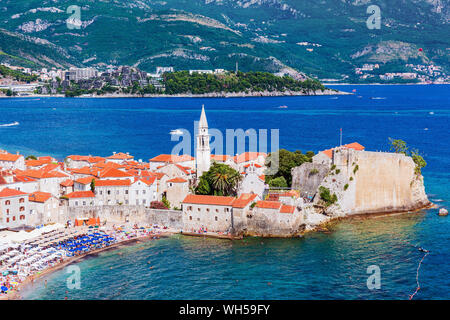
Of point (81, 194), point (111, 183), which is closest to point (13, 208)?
point (81, 194)

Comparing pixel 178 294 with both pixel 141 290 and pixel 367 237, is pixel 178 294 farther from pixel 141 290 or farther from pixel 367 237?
pixel 367 237

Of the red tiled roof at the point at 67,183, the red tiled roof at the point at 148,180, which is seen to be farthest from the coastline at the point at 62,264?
the red tiled roof at the point at 67,183

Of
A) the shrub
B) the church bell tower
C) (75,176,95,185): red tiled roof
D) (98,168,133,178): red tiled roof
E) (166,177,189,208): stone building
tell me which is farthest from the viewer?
the church bell tower

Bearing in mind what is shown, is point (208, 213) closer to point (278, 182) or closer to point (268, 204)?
point (268, 204)

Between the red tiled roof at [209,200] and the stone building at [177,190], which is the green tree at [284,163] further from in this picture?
the stone building at [177,190]

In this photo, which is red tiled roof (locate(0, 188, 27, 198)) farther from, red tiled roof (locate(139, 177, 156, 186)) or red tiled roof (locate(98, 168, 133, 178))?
red tiled roof (locate(139, 177, 156, 186))

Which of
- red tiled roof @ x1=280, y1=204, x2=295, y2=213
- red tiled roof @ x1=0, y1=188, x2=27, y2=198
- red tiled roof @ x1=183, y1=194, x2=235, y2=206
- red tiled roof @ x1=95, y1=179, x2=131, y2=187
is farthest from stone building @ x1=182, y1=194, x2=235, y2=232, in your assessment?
red tiled roof @ x1=0, y1=188, x2=27, y2=198

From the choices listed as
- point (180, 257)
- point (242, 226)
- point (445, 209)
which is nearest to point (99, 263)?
point (180, 257)

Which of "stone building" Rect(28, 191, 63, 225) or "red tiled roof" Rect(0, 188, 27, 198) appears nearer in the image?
"red tiled roof" Rect(0, 188, 27, 198)
